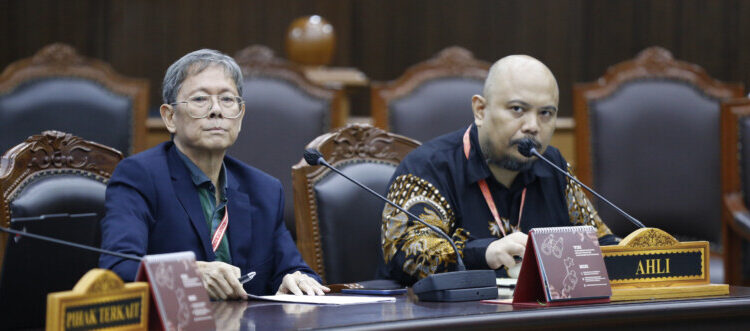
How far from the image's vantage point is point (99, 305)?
118 cm

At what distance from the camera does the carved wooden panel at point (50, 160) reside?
1957 millimetres

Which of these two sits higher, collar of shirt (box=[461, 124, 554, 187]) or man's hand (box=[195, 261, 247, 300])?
collar of shirt (box=[461, 124, 554, 187])

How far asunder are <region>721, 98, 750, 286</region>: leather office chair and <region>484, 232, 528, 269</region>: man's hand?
4.03 ft

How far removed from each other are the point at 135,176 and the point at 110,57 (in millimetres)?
3344

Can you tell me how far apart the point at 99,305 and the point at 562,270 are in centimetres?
75

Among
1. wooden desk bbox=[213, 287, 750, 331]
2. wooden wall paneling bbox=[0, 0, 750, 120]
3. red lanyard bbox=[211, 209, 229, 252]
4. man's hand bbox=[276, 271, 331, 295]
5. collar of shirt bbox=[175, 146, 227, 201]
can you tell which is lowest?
wooden desk bbox=[213, 287, 750, 331]

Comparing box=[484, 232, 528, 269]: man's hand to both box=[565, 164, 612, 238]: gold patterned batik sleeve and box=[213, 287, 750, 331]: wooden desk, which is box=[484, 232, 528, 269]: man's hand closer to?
box=[213, 287, 750, 331]: wooden desk

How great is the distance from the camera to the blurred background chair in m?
1.38

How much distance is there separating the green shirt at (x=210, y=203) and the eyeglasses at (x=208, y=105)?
105 mm

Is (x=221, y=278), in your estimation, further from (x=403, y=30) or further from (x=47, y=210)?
(x=403, y=30)

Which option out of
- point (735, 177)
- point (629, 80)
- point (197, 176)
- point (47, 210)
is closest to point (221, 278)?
point (197, 176)

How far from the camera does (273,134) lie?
306cm

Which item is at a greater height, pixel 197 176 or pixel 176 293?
pixel 197 176

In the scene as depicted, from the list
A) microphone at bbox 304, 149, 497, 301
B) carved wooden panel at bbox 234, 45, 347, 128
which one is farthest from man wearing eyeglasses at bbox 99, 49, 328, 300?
carved wooden panel at bbox 234, 45, 347, 128
